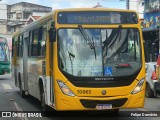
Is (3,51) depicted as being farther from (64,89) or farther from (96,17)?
(64,89)

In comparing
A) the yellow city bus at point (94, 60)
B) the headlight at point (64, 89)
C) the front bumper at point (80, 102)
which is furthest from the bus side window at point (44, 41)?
the front bumper at point (80, 102)

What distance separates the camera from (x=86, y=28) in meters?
10.2

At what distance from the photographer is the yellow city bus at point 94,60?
9.89m

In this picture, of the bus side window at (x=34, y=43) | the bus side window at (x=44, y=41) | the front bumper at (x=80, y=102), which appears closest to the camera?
the front bumper at (x=80, y=102)

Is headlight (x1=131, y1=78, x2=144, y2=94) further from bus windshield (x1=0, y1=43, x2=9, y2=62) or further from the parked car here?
bus windshield (x1=0, y1=43, x2=9, y2=62)

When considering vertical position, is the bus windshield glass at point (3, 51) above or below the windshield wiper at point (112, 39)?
below

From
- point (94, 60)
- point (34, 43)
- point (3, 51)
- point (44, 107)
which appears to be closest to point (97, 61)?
point (94, 60)

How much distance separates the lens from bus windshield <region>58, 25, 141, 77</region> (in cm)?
1002

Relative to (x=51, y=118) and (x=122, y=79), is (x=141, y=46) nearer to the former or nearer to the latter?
(x=122, y=79)

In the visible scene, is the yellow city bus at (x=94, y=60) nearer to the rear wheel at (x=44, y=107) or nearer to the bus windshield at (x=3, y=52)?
the rear wheel at (x=44, y=107)

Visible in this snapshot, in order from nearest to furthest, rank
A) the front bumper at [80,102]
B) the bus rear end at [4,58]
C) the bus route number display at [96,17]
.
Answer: the front bumper at [80,102]
the bus route number display at [96,17]
the bus rear end at [4,58]

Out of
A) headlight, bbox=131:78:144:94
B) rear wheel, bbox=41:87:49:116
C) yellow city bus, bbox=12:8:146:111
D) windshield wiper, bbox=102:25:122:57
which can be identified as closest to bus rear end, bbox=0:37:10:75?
rear wheel, bbox=41:87:49:116

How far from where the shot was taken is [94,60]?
10.1 meters

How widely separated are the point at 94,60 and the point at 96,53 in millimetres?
184
